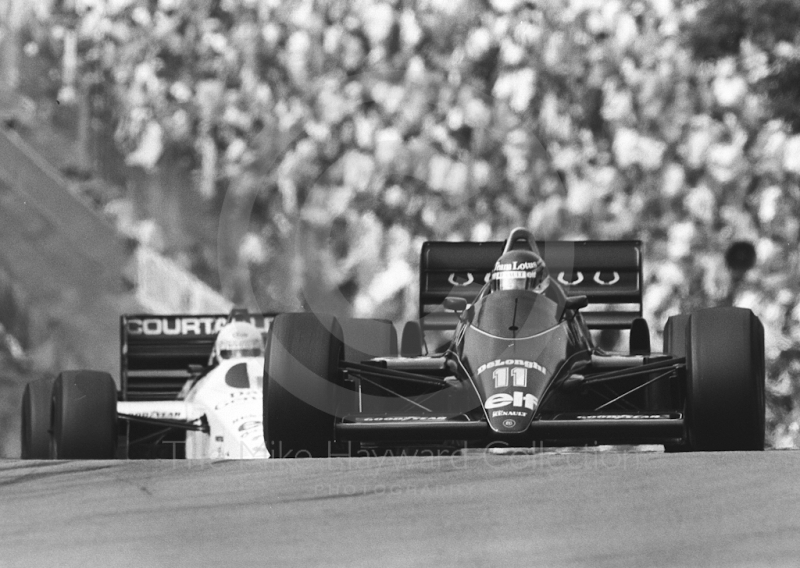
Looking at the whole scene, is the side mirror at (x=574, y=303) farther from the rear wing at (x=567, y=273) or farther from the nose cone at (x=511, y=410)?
the rear wing at (x=567, y=273)

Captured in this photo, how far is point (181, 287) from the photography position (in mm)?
10508

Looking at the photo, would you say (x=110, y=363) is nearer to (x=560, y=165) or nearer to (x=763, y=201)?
(x=560, y=165)

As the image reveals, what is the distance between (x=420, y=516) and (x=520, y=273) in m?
2.76

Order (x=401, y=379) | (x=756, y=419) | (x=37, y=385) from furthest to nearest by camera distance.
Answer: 1. (x=37, y=385)
2. (x=401, y=379)
3. (x=756, y=419)

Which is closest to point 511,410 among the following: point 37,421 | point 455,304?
point 455,304

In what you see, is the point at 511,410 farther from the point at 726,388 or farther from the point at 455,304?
the point at 455,304

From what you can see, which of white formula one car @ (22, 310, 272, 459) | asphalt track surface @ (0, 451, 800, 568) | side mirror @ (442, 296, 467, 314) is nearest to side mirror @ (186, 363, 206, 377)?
white formula one car @ (22, 310, 272, 459)

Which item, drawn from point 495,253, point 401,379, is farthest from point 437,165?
point 401,379

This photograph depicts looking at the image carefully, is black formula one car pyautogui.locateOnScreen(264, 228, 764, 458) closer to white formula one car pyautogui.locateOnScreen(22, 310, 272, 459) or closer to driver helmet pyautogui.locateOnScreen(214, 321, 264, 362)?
white formula one car pyautogui.locateOnScreen(22, 310, 272, 459)

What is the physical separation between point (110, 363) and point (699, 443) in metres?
7.04

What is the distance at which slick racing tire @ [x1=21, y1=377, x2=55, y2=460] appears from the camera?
557cm

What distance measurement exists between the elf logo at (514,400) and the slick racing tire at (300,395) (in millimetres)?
526

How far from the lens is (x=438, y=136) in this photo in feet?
33.9

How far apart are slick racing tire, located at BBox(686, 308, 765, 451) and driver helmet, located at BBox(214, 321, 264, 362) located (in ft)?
9.26
